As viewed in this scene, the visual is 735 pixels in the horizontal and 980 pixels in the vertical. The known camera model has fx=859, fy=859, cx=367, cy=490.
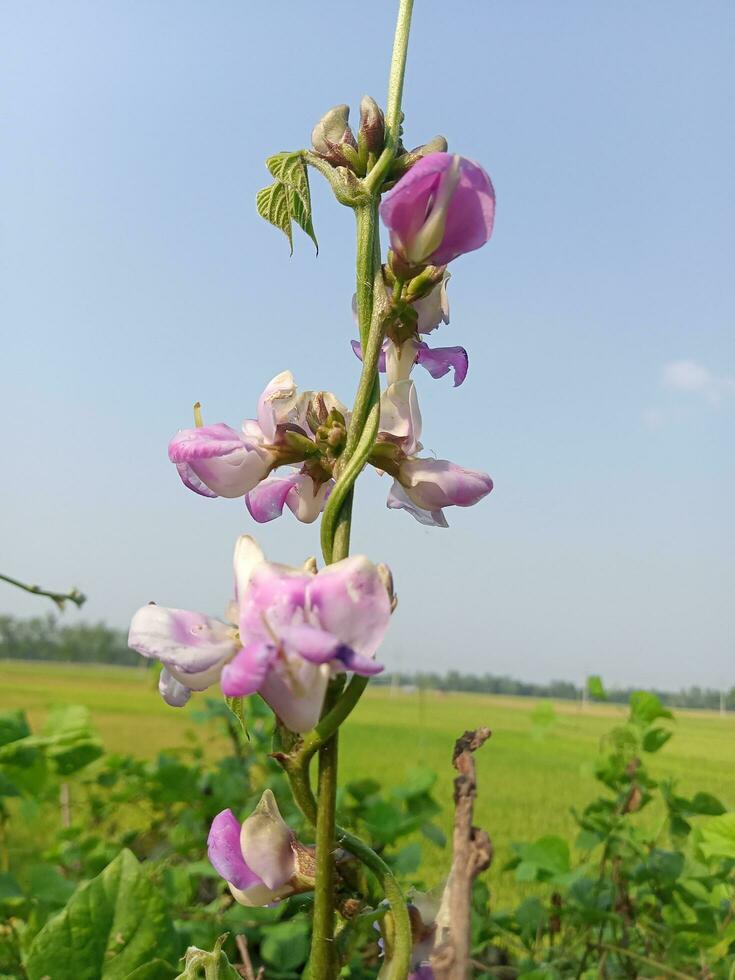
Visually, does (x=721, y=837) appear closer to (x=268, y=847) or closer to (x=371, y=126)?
(x=268, y=847)

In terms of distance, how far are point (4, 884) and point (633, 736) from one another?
59 centimetres

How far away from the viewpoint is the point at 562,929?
89 cm

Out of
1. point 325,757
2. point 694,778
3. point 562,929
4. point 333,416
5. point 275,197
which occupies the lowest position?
point 562,929

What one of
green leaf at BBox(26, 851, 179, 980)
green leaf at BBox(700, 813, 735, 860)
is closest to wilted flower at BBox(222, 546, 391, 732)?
green leaf at BBox(26, 851, 179, 980)

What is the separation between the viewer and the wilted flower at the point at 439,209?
322 millimetres

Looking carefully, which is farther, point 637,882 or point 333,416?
point 637,882

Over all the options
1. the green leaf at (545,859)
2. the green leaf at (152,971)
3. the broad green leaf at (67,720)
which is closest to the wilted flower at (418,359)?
the green leaf at (152,971)

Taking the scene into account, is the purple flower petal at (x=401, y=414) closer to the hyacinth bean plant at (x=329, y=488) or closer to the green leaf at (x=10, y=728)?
the hyacinth bean plant at (x=329, y=488)

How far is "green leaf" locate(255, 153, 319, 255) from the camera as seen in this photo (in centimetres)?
38

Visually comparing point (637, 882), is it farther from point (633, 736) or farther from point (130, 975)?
point (130, 975)

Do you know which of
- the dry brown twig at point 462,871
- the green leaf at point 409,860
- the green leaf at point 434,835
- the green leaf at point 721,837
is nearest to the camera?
the dry brown twig at point 462,871

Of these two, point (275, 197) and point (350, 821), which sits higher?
point (275, 197)

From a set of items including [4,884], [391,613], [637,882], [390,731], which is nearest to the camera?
[391,613]

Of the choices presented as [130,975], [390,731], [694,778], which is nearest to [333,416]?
[130,975]
